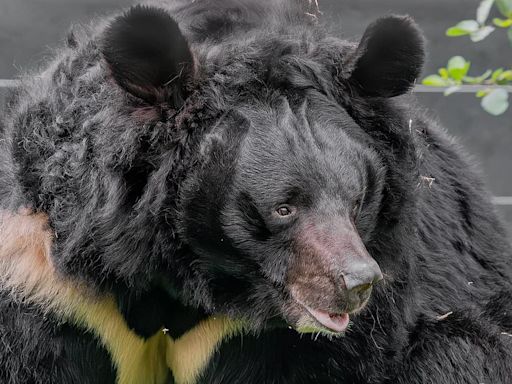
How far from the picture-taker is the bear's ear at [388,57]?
4223 millimetres

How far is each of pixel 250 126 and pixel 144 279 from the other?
81 cm

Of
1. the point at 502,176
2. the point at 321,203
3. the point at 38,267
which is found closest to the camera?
the point at 321,203

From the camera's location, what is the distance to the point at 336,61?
436 cm

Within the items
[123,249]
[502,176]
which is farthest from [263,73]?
[502,176]

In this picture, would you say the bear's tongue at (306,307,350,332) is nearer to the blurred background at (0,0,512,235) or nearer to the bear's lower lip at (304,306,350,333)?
the bear's lower lip at (304,306,350,333)

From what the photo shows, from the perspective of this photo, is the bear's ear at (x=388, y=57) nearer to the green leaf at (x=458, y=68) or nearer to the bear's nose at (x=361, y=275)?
the green leaf at (x=458, y=68)

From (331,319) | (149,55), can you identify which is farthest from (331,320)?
(149,55)

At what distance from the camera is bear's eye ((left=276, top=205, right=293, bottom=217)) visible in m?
3.97

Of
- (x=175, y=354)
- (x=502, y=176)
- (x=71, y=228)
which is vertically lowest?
(x=502, y=176)

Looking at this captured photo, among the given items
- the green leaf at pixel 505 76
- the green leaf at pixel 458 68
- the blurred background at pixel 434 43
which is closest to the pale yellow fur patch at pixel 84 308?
the green leaf at pixel 458 68

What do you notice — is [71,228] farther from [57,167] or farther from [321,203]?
[321,203]

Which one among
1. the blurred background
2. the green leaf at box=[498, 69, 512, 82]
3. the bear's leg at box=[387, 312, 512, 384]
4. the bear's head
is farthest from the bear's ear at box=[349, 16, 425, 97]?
the blurred background

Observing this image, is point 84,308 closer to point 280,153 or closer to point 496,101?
point 280,153

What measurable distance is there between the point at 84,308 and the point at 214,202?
2.76 ft
